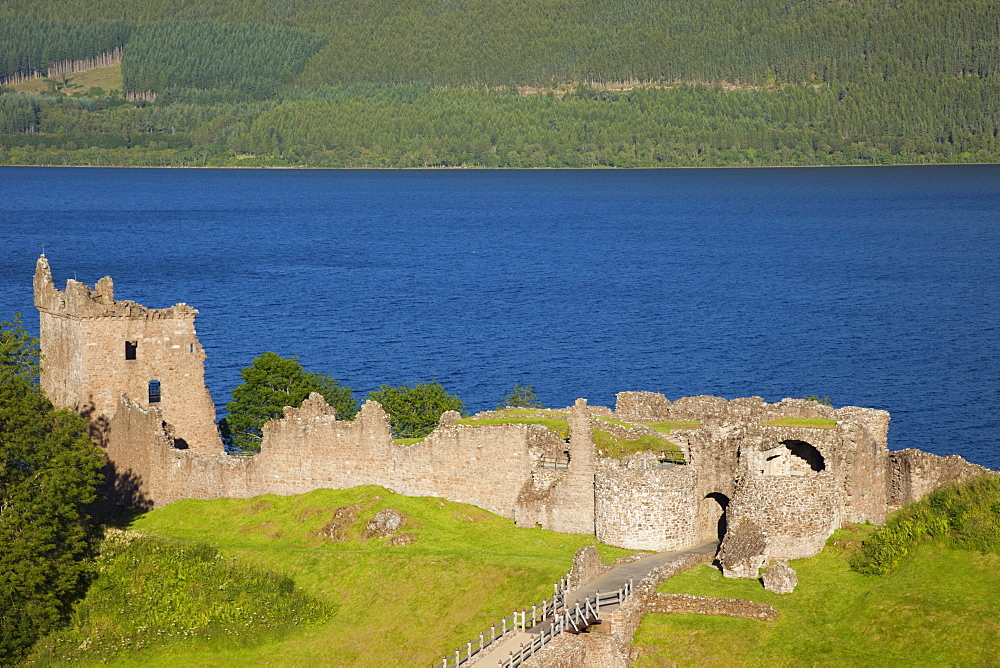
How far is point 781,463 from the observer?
5184cm

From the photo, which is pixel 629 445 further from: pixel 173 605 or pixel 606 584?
pixel 173 605

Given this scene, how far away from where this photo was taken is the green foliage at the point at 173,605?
4756 cm

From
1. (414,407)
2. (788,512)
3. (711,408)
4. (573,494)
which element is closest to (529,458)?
(573,494)

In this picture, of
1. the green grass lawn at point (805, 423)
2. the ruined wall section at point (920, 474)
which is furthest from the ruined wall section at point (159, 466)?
the ruined wall section at point (920, 474)

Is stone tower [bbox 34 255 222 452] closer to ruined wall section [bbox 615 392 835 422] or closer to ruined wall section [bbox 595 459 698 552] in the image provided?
ruined wall section [bbox 615 392 835 422]

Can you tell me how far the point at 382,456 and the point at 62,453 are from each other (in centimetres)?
1140

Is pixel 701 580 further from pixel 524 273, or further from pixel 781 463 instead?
pixel 524 273

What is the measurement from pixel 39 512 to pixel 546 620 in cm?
1859

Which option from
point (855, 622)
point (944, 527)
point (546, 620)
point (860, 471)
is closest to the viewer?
point (855, 622)

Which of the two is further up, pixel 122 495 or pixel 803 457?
pixel 803 457

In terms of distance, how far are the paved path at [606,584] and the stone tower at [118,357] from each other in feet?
67.8

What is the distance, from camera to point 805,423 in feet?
168

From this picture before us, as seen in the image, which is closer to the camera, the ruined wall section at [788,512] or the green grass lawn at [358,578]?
the green grass lawn at [358,578]

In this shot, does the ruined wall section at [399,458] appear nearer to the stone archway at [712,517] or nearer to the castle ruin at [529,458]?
the castle ruin at [529,458]
